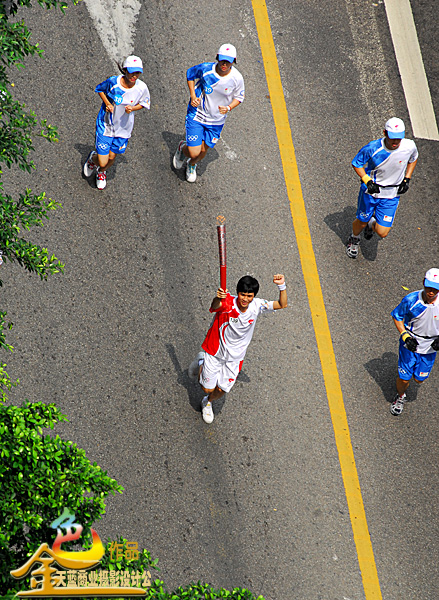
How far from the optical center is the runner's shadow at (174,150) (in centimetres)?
1016

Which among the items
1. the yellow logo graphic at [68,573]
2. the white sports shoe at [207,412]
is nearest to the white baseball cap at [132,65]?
the white sports shoe at [207,412]

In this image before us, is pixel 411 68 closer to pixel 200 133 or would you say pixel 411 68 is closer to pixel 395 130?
pixel 395 130

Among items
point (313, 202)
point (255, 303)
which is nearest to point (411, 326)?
point (255, 303)

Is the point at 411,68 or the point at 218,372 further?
the point at 411,68

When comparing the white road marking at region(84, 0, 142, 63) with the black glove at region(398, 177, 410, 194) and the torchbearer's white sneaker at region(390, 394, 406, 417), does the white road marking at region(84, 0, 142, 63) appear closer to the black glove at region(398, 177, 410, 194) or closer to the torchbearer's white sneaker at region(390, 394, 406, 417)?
the black glove at region(398, 177, 410, 194)

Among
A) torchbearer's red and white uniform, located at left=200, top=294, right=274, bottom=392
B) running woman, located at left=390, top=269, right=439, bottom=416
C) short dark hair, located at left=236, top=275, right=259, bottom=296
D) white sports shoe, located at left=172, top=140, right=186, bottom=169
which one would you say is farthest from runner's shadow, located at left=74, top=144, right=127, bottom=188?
running woman, located at left=390, top=269, right=439, bottom=416

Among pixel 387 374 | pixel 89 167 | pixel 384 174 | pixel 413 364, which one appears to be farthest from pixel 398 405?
pixel 89 167

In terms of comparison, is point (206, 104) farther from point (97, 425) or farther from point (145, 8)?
point (97, 425)

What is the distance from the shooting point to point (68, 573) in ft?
14.4

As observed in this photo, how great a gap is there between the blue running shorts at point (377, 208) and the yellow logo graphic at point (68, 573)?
6250mm

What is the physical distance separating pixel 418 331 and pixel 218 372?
7.40 ft

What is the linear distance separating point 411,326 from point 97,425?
3.56 metres

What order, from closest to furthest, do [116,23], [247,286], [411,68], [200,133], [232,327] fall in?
[247,286], [232,327], [200,133], [116,23], [411,68]

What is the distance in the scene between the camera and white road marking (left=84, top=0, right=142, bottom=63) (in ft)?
35.3
